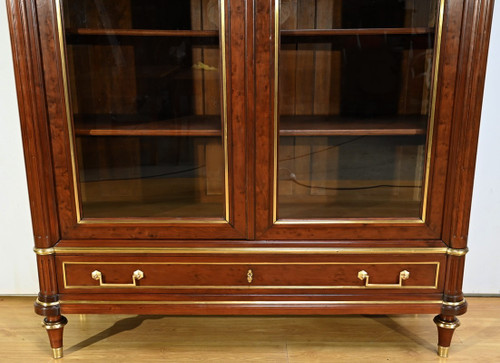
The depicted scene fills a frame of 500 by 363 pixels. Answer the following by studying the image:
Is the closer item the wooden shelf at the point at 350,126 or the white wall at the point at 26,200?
the wooden shelf at the point at 350,126

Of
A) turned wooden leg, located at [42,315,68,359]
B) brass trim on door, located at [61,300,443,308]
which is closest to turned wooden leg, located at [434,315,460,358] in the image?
brass trim on door, located at [61,300,443,308]

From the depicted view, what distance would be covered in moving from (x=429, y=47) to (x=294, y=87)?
310mm

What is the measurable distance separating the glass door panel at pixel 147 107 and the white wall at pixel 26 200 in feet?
1.42

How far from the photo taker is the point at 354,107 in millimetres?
1153

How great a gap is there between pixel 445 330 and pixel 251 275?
0.52 m

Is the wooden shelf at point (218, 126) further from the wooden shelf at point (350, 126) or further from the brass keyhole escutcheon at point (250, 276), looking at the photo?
the brass keyhole escutcheon at point (250, 276)

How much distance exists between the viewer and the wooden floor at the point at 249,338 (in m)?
1.27

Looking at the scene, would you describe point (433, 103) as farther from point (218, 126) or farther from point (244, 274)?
point (244, 274)

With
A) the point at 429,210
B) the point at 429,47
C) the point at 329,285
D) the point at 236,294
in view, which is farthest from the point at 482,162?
the point at 236,294

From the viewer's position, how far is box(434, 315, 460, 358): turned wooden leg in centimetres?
122

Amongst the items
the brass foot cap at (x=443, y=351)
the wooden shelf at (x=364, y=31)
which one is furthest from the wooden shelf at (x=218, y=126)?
the brass foot cap at (x=443, y=351)

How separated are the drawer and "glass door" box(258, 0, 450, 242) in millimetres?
111

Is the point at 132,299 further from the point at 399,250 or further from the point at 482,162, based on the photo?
the point at 482,162

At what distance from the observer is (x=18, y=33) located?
1.04 meters
